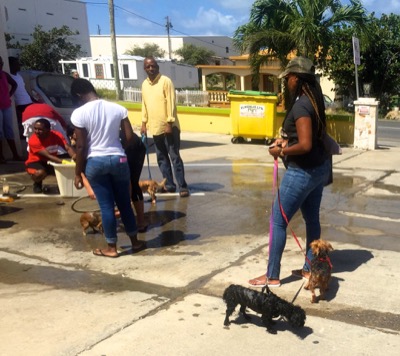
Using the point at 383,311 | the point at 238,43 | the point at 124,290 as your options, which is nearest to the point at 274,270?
the point at 383,311

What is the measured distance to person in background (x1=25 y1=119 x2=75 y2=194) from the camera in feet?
22.0

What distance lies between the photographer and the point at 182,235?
5188 mm

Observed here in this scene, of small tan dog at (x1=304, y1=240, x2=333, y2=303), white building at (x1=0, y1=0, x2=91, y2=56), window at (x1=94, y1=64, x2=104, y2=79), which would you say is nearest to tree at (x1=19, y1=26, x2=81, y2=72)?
white building at (x1=0, y1=0, x2=91, y2=56)

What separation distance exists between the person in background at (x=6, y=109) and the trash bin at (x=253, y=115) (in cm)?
568

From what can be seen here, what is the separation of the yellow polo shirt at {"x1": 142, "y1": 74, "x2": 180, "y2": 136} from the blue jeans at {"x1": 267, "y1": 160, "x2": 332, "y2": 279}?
10.2 feet

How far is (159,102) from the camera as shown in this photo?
6500mm

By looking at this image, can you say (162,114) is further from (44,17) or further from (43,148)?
(44,17)

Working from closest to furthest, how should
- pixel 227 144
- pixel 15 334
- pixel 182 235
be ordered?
pixel 15 334 < pixel 182 235 < pixel 227 144

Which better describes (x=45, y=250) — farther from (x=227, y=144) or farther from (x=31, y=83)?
(x=227, y=144)

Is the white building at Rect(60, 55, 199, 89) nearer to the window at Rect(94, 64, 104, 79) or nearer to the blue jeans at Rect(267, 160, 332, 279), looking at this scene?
the window at Rect(94, 64, 104, 79)

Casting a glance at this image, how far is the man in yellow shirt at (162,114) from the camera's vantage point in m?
6.48

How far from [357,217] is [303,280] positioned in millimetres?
2139

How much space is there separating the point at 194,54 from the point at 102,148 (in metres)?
67.8

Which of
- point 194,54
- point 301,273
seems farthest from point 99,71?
point 301,273
